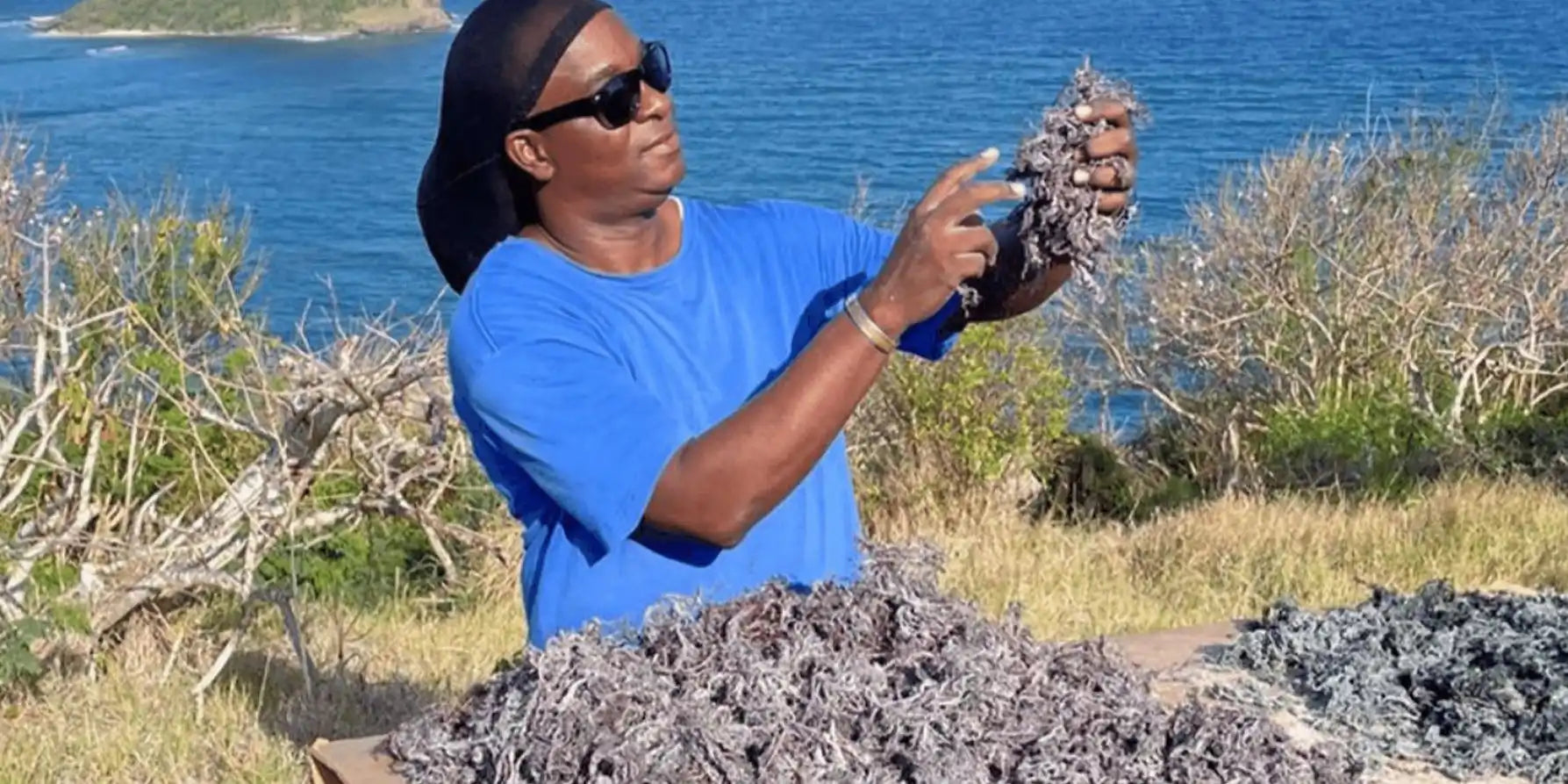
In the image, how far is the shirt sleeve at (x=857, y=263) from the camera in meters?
2.77

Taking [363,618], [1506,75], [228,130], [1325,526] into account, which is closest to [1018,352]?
[1325,526]

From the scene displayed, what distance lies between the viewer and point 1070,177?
2373mm

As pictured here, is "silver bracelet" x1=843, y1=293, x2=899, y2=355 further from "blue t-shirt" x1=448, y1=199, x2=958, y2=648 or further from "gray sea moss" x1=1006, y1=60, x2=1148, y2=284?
"gray sea moss" x1=1006, y1=60, x2=1148, y2=284

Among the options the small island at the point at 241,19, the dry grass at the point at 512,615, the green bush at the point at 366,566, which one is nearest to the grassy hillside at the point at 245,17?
the small island at the point at 241,19

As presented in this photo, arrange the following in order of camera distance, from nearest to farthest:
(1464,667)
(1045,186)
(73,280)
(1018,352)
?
(1045,186) → (1464,667) → (73,280) → (1018,352)

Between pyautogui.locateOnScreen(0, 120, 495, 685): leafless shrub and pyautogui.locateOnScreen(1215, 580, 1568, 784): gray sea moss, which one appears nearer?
pyautogui.locateOnScreen(1215, 580, 1568, 784): gray sea moss

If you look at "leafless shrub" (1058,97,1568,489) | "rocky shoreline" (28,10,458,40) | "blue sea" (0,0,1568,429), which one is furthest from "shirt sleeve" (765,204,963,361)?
"rocky shoreline" (28,10,458,40)

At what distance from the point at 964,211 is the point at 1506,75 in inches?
1311

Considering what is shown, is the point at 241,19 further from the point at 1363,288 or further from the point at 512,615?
the point at 512,615

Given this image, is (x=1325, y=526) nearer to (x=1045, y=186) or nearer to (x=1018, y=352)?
(x=1018, y=352)

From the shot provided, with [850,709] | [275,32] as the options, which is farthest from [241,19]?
[850,709]

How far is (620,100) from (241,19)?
83.9m

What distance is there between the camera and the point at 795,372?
212cm

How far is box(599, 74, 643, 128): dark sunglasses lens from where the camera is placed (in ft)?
8.21
